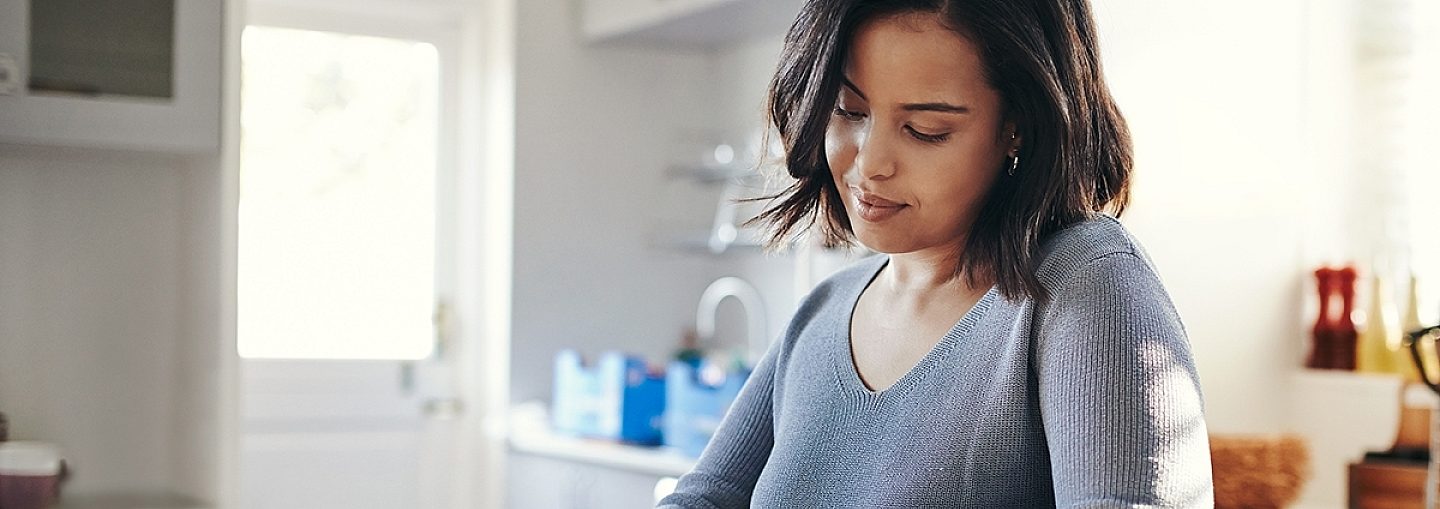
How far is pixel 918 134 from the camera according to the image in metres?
0.91

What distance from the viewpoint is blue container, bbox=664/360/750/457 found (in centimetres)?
319

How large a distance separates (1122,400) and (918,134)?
0.22 m

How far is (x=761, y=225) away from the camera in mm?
1094

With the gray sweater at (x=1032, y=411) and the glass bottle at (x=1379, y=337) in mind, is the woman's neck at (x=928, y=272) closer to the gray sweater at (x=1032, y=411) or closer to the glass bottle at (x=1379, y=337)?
the gray sweater at (x=1032, y=411)

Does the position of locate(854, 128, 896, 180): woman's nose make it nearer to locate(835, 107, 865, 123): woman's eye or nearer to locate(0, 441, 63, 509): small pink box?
locate(835, 107, 865, 123): woman's eye

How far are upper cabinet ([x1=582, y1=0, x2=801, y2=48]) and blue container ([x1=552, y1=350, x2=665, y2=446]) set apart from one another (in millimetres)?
898

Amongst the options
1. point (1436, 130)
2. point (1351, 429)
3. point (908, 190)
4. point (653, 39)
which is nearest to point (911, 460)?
point (908, 190)

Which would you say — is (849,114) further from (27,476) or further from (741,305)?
(741,305)

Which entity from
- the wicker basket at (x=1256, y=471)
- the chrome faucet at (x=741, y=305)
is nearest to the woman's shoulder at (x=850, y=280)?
the wicker basket at (x=1256, y=471)

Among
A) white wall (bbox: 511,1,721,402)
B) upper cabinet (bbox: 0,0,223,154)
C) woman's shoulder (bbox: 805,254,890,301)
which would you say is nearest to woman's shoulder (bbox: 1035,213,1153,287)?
woman's shoulder (bbox: 805,254,890,301)

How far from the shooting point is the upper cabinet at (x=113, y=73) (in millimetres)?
2242

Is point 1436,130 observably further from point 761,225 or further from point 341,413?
point 341,413

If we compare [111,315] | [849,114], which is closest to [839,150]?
[849,114]

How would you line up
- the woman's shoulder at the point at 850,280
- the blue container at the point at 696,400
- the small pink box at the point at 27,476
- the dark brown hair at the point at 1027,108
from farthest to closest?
the blue container at the point at 696,400, the small pink box at the point at 27,476, the woman's shoulder at the point at 850,280, the dark brown hair at the point at 1027,108
